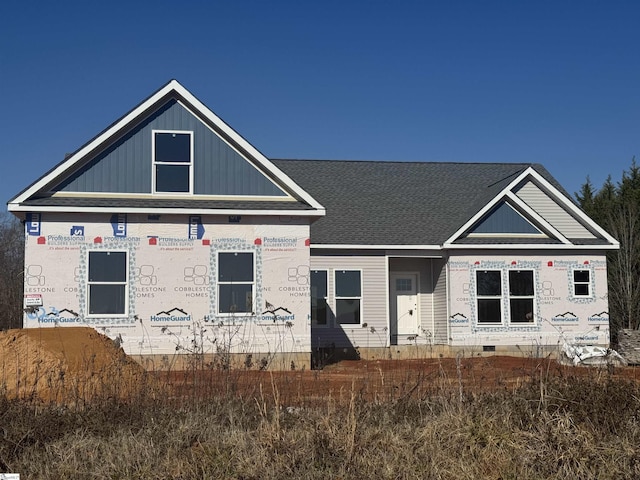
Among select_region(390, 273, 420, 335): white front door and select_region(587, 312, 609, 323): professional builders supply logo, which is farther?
select_region(390, 273, 420, 335): white front door

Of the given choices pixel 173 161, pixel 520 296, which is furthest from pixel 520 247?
pixel 173 161

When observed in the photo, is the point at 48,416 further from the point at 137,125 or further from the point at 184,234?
the point at 137,125

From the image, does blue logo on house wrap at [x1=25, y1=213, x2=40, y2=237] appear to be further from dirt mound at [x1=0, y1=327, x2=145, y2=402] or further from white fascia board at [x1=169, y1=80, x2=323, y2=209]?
white fascia board at [x1=169, y1=80, x2=323, y2=209]

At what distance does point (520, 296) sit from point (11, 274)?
2698 centimetres

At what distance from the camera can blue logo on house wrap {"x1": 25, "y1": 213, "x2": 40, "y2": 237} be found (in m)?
17.3

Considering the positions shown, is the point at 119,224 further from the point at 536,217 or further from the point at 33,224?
the point at 536,217

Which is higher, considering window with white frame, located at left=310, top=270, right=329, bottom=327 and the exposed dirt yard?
window with white frame, located at left=310, top=270, right=329, bottom=327

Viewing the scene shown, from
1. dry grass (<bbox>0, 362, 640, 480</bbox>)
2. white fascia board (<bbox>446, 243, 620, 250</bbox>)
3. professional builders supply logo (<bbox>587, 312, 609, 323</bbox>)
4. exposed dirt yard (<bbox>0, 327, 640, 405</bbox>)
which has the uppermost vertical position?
white fascia board (<bbox>446, 243, 620, 250</bbox>)

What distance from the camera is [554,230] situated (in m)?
23.0

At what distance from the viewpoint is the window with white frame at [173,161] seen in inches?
723

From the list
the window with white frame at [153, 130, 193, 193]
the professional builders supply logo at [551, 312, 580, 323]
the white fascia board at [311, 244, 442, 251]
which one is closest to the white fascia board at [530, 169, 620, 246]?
the professional builders supply logo at [551, 312, 580, 323]

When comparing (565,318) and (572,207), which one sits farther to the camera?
(572,207)

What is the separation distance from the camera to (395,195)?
1049 inches

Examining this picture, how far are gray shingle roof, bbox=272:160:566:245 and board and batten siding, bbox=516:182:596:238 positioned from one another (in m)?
0.79
